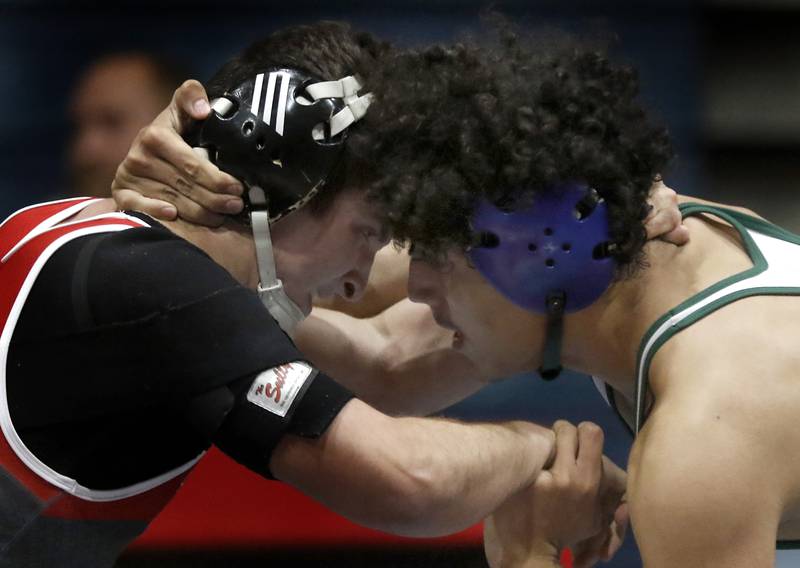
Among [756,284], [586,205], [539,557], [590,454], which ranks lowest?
[539,557]

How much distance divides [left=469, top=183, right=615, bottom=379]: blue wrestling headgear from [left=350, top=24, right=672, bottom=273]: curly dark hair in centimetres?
2

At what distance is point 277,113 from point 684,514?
3.63ft

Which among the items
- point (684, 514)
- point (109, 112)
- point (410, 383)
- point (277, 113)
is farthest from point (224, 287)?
point (109, 112)

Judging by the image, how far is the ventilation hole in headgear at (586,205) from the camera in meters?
2.32

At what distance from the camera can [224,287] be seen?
6.99 ft

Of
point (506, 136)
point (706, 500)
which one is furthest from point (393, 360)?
point (706, 500)

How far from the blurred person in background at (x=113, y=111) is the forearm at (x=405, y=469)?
2.21 meters

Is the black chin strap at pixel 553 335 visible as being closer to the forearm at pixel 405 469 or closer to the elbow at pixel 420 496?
the forearm at pixel 405 469

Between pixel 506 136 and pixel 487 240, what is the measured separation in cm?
20

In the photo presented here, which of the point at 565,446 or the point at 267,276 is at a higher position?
the point at 267,276

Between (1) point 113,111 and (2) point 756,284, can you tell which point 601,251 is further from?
(1) point 113,111

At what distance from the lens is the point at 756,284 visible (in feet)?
7.45

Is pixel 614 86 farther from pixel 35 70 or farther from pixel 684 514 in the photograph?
pixel 35 70

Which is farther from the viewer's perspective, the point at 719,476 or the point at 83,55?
the point at 83,55
